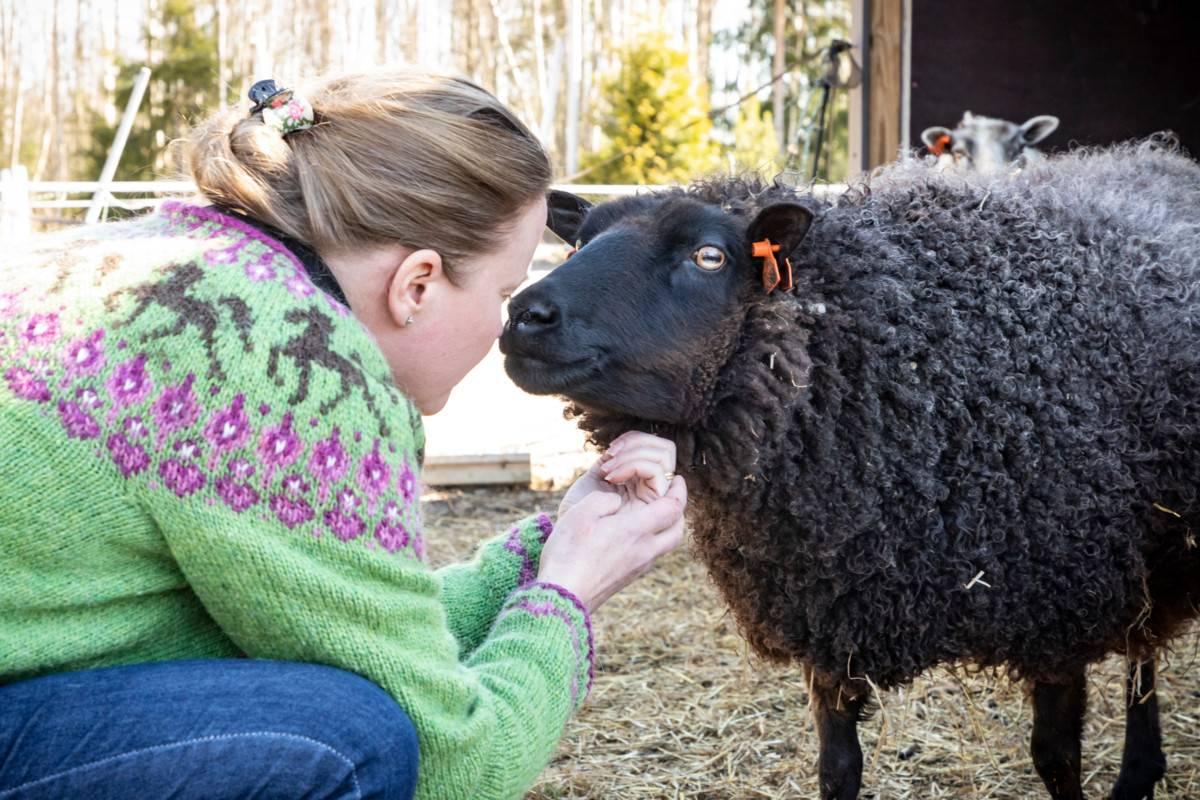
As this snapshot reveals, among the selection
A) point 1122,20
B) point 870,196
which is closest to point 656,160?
point 1122,20

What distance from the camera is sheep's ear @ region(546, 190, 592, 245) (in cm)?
311

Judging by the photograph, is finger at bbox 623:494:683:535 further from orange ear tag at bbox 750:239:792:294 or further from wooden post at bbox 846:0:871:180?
wooden post at bbox 846:0:871:180

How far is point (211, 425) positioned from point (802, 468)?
154 centimetres

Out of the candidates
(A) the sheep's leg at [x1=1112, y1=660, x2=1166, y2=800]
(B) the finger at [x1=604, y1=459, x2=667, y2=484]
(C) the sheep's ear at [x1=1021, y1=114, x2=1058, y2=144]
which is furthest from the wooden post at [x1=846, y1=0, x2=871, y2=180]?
(B) the finger at [x1=604, y1=459, x2=667, y2=484]

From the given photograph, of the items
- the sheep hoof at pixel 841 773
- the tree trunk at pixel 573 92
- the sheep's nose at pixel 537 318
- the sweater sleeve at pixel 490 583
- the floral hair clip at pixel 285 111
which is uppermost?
the floral hair clip at pixel 285 111

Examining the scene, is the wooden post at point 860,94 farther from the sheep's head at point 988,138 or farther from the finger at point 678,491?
the finger at point 678,491

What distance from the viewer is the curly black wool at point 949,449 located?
2.70m

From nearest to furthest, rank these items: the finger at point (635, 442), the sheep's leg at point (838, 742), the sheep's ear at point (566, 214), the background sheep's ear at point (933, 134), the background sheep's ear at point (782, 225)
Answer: the finger at point (635, 442) < the background sheep's ear at point (782, 225) < the sheep's leg at point (838, 742) < the sheep's ear at point (566, 214) < the background sheep's ear at point (933, 134)

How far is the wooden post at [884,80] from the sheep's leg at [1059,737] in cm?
484

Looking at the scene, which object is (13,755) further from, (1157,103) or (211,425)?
(1157,103)

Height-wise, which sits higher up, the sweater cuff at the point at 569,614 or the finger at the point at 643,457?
the finger at the point at 643,457

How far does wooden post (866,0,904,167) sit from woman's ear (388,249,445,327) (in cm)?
599

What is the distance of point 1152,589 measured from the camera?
2902 mm

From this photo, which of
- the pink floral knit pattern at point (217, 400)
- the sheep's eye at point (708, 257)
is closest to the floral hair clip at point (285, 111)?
the pink floral knit pattern at point (217, 400)
